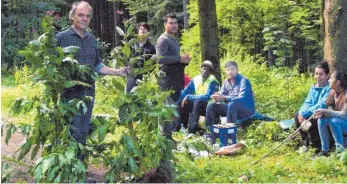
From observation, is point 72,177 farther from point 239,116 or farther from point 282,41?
point 282,41

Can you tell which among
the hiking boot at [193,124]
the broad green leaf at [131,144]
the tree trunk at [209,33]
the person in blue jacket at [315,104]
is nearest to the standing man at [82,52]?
the broad green leaf at [131,144]

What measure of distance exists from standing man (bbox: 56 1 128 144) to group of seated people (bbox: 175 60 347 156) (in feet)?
8.37

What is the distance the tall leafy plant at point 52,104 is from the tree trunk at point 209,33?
5138 millimetres

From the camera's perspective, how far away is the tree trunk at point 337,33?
708 centimetres

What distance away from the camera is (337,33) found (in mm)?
7133

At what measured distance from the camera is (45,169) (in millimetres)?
4359

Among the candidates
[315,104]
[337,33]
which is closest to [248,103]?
[315,104]

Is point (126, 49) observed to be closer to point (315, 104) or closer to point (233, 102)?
point (315, 104)

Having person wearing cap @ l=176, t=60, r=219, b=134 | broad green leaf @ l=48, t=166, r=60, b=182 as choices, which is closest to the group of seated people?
person wearing cap @ l=176, t=60, r=219, b=134

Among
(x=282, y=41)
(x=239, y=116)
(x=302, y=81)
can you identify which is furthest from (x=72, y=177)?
(x=282, y=41)

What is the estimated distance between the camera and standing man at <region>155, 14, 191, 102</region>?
7840mm

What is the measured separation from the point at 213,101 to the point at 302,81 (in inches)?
213

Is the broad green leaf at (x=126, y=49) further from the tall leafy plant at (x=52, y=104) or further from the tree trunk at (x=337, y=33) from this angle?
the tree trunk at (x=337, y=33)

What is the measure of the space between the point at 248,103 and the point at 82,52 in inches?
119
